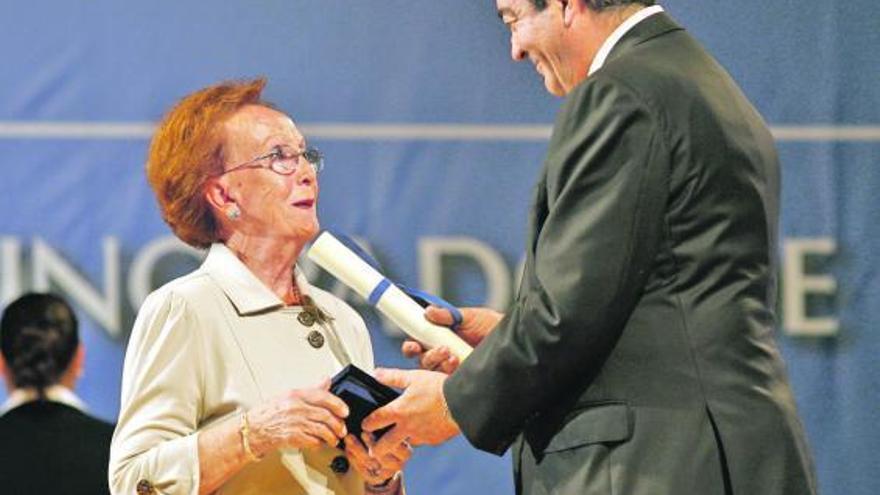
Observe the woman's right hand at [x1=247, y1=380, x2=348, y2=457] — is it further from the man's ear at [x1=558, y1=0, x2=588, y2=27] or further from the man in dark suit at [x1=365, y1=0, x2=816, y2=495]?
the man's ear at [x1=558, y1=0, x2=588, y2=27]

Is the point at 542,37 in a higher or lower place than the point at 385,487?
higher

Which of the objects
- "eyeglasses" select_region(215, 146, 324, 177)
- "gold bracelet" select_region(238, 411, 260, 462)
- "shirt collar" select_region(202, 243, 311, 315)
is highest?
"eyeglasses" select_region(215, 146, 324, 177)

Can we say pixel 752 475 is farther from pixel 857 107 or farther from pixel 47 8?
pixel 47 8

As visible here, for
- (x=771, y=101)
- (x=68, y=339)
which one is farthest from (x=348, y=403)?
(x=771, y=101)

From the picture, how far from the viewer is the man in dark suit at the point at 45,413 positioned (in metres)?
3.69

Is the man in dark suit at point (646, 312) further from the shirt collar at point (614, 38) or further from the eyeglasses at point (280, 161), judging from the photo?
the eyeglasses at point (280, 161)

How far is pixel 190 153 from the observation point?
3.10 metres

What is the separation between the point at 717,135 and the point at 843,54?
5.82 ft

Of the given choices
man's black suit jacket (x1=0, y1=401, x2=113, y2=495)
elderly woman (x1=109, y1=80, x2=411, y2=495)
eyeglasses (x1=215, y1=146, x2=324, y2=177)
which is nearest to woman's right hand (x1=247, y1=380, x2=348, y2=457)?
elderly woman (x1=109, y1=80, x2=411, y2=495)

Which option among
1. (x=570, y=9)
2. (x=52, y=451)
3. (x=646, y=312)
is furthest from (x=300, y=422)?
(x=52, y=451)

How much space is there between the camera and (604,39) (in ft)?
8.43

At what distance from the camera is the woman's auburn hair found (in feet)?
10.1

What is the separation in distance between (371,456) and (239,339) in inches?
12.3

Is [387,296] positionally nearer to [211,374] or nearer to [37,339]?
[211,374]
